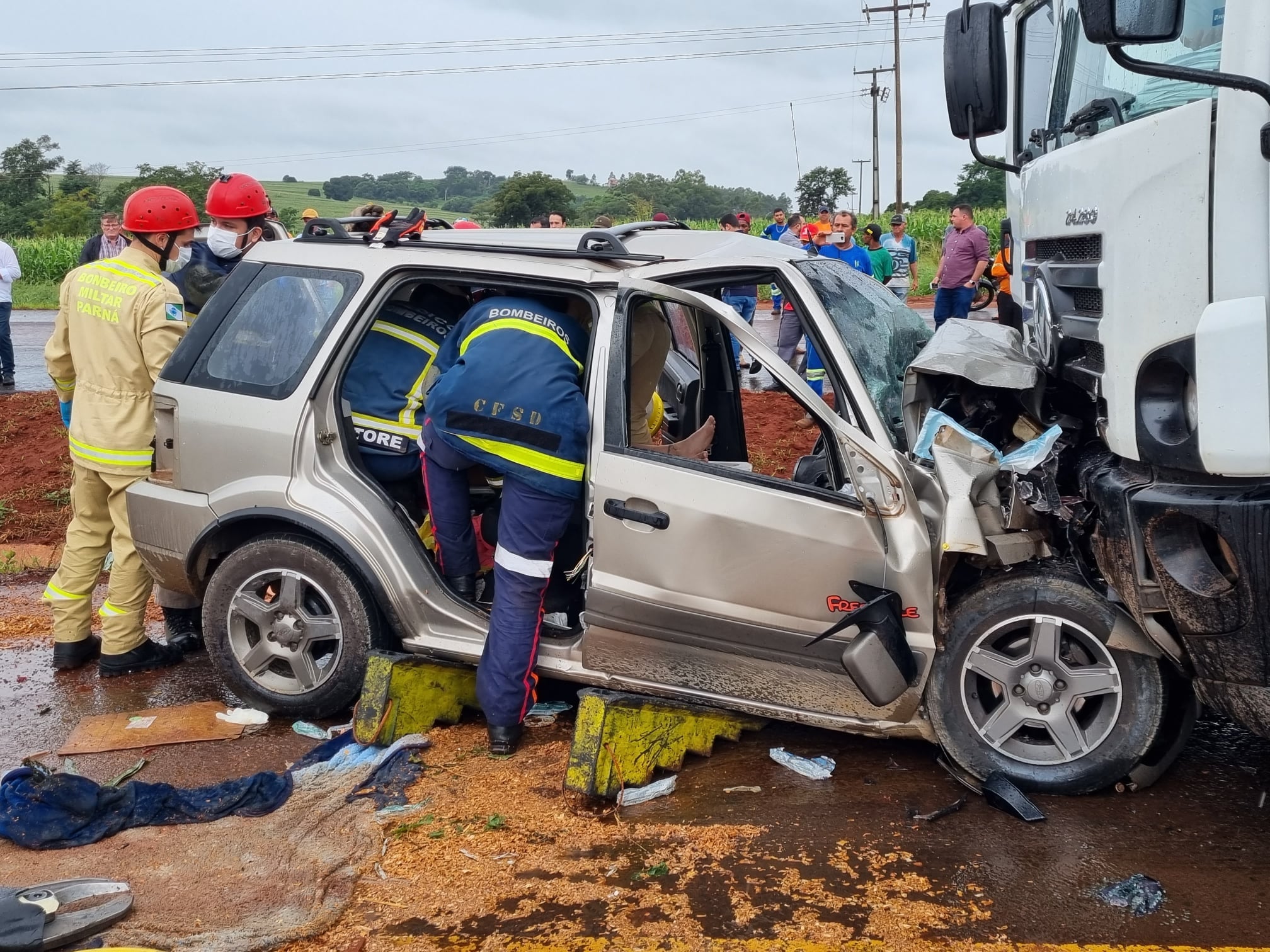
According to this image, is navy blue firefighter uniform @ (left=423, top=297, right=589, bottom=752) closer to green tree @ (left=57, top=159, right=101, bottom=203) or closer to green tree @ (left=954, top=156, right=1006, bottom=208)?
green tree @ (left=954, top=156, right=1006, bottom=208)

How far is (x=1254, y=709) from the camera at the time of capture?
311 cm

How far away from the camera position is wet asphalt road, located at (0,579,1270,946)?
3.07 metres

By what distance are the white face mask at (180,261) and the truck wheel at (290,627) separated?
5.92ft

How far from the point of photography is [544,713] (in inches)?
179

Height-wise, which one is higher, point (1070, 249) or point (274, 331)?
point (1070, 249)

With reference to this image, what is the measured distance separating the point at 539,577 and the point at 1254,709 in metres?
2.29

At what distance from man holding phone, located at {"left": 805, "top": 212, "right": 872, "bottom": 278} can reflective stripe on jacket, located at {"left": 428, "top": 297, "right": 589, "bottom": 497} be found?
7128 mm

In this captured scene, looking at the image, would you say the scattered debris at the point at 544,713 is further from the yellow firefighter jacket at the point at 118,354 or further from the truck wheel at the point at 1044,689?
the yellow firefighter jacket at the point at 118,354

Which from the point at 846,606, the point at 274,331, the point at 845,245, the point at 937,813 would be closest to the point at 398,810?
the point at 846,606

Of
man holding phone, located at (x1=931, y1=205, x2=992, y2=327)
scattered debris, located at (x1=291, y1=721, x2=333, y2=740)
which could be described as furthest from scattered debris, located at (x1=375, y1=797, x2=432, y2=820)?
man holding phone, located at (x1=931, y1=205, x2=992, y2=327)

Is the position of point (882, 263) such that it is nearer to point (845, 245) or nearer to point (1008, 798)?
point (845, 245)

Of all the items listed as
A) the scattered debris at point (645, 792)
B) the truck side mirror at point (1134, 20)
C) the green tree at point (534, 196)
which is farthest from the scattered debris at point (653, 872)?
the green tree at point (534, 196)

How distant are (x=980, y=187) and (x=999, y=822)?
44.2 meters

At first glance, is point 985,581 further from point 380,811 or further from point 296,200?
Answer: point 296,200
